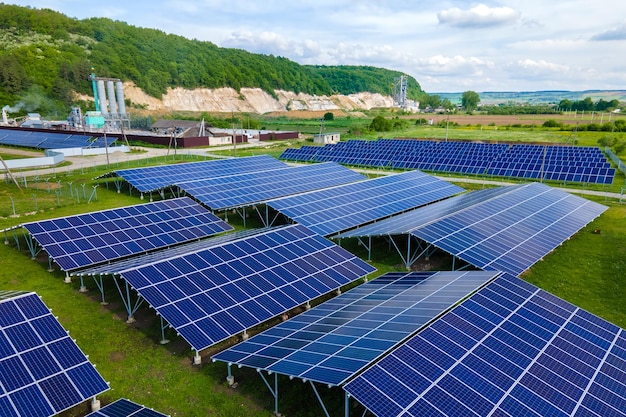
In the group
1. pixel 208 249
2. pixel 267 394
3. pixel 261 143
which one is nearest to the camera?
pixel 267 394

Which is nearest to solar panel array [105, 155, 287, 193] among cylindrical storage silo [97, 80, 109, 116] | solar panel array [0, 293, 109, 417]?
solar panel array [0, 293, 109, 417]

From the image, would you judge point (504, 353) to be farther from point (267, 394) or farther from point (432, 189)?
point (432, 189)

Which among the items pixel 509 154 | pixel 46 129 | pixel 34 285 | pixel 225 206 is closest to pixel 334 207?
pixel 225 206

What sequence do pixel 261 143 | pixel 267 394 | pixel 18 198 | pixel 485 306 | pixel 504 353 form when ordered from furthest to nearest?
pixel 261 143 → pixel 18 198 → pixel 485 306 → pixel 267 394 → pixel 504 353

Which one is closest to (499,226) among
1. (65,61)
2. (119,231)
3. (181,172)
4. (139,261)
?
(139,261)

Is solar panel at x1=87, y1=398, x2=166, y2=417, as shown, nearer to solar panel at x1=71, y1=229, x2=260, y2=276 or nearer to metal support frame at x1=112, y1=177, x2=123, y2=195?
solar panel at x1=71, y1=229, x2=260, y2=276

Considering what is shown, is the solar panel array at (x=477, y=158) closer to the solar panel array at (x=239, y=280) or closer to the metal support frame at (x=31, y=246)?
the solar panel array at (x=239, y=280)

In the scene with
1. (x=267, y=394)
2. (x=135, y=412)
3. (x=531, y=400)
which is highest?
(x=531, y=400)

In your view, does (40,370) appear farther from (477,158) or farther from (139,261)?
(477,158)
